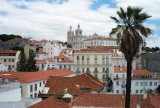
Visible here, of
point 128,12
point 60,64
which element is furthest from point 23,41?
point 128,12

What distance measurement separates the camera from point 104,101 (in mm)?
35719

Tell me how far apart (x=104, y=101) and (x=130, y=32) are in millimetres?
17415

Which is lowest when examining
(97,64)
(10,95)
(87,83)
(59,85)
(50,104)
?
(87,83)

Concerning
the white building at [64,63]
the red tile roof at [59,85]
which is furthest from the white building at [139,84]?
the red tile roof at [59,85]

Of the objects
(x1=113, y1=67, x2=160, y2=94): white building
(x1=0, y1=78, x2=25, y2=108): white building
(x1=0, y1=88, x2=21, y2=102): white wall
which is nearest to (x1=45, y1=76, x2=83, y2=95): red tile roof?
(x1=0, y1=88, x2=21, y2=102): white wall

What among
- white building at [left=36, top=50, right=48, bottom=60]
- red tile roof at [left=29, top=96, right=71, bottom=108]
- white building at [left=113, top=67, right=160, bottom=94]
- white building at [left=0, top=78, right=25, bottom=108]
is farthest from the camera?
white building at [left=36, top=50, right=48, bottom=60]

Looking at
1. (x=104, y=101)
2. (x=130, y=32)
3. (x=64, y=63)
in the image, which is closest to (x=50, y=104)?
(x=104, y=101)

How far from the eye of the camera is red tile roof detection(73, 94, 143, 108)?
34875 millimetres

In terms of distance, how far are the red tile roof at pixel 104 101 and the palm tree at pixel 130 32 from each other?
14985 mm

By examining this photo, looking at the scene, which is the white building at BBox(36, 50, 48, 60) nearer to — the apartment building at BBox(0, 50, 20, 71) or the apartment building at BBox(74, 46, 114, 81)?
the apartment building at BBox(0, 50, 20, 71)

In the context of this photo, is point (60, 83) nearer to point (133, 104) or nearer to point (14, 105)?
point (133, 104)

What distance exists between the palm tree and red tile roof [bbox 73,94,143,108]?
49.2 ft

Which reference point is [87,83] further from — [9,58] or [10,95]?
[9,58]

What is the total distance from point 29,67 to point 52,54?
49.4 meters
